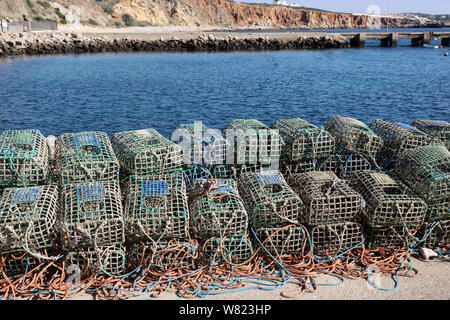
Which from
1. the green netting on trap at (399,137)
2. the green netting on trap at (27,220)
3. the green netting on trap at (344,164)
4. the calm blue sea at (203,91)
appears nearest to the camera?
Result: the green netting on trap at (27,220)

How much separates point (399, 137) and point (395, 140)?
99 mm

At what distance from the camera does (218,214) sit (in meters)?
4.98

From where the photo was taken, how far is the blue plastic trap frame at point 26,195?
15.8 feet

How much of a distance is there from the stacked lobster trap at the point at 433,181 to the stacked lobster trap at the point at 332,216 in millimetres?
991

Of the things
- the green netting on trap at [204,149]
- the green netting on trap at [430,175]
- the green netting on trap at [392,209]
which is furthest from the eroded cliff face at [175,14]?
the green netting on trap at [392,209]

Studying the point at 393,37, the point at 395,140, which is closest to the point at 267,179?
the point at 395,140

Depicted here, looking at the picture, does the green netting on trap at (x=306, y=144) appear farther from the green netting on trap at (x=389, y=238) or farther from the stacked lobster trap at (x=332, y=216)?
the green netting on trap at (x=389, y=238)

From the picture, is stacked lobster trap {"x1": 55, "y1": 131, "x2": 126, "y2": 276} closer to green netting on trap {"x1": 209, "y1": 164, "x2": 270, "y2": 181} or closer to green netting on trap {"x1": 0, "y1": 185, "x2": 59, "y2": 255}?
green netting on trap {"x1": 0, "y1": 185, "x2": 59, "y2": 255}

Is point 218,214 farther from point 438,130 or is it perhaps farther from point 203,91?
point 203,91

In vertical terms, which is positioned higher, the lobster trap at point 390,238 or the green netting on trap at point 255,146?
the green netting on trap at point 255,146

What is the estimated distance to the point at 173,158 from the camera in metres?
5.98

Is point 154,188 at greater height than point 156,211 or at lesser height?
greater

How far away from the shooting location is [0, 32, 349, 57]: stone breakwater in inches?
1770

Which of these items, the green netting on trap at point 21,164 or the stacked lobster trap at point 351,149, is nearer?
the green netting on trap at point 21,164
